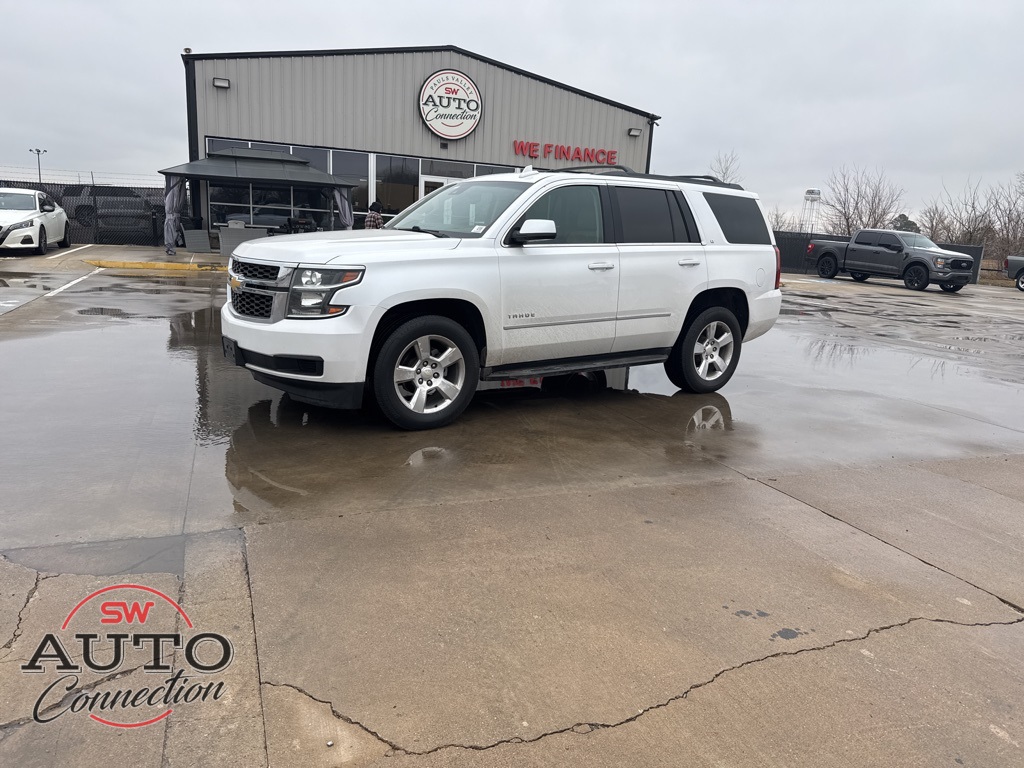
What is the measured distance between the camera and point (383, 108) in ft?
76.7

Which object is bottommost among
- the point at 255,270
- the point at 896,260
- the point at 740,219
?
the point at 255,270

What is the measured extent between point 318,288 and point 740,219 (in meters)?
4.42

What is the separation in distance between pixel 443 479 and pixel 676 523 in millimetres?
1464

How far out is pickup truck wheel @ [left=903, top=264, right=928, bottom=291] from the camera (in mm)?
25812

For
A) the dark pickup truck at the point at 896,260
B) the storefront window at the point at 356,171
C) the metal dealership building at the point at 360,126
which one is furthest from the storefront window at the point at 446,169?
the dark pickup truck at the point at 896,260

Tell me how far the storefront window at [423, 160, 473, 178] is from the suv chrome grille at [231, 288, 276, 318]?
1979cm

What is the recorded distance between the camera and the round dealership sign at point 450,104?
78.1 feet

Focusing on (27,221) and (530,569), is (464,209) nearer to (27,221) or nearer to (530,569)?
(530,569)

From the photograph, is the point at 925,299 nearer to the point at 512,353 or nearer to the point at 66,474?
the point at 512,353

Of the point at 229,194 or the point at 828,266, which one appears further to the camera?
the point at 828,266

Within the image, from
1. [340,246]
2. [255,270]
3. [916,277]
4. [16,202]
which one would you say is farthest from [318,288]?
[916,277]

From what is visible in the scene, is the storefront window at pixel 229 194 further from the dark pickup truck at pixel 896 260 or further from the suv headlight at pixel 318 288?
the dark pickup truck at pixel 896 260

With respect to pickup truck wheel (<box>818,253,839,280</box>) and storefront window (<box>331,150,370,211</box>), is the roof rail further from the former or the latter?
pickup truck wheel (<box>818,253,839,280</box>)

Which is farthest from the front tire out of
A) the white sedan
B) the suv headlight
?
the suv headlight
